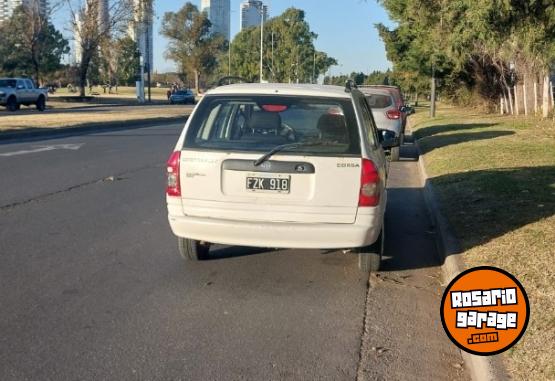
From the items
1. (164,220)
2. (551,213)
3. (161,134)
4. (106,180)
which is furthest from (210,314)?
(161,134)

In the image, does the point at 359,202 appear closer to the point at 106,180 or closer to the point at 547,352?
the point at 547,352

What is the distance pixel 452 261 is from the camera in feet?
21.3

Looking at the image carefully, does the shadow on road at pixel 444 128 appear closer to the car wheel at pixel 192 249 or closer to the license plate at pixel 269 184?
the car wheel at pixel 192 249

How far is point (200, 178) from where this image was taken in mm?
5801

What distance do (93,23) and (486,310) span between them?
179 ft

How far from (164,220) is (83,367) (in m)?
4.56

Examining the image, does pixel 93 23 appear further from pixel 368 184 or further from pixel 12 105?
pixel 368 184

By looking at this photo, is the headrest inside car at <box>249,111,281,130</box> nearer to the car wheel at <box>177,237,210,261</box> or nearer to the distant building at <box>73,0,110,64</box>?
the car wheel at <box>177,237,210,261</box>

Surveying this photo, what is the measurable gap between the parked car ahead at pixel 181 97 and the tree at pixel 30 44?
37.7 feet

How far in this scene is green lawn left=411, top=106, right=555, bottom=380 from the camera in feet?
14.5

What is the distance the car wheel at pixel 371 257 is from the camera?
6242 millimetres

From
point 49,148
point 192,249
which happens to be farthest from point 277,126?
point 49,148

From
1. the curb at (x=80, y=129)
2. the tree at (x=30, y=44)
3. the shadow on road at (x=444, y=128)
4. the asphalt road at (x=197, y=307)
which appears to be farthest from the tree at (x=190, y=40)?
the asphalt road at (x=197, y=307)

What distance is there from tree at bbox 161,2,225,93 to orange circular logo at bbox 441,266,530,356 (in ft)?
312
